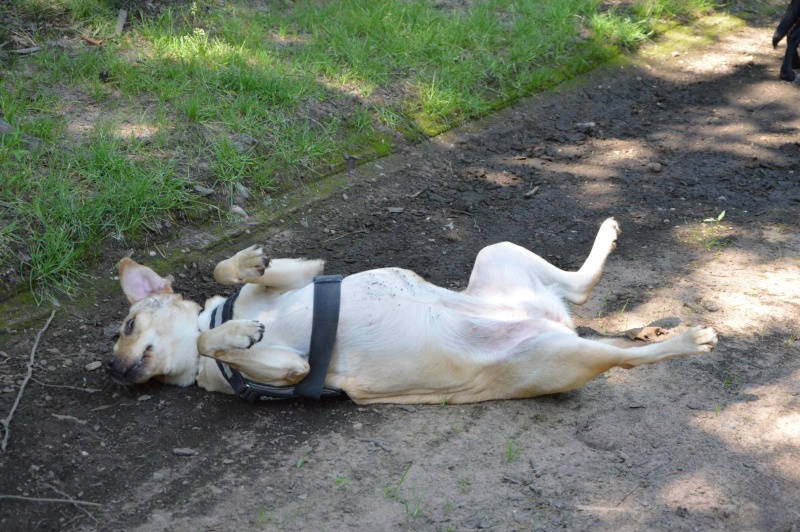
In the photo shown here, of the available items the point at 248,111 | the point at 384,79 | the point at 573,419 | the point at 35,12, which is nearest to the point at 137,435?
the point at 573,419

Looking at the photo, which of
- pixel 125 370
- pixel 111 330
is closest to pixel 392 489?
pixel 125 370

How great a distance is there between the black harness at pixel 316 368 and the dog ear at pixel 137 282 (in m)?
0.62

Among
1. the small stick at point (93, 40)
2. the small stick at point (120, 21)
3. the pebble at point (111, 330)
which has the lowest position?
the pebble at point (111, 330)

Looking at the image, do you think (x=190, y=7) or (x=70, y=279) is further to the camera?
(x=190, y=7)

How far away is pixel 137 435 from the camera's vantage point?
3.39 meters

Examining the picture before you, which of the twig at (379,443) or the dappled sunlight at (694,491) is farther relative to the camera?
the twig at (379,443)

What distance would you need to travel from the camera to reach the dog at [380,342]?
11.3 feet

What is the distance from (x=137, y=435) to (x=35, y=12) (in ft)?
13.9

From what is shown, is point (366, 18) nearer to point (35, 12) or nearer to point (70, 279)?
point (35, 12)

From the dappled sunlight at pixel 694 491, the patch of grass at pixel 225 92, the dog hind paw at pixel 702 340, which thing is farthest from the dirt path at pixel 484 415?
the patch of grass at pixel 225 92

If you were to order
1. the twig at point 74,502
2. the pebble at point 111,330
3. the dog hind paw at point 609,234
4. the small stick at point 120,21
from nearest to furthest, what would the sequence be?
the twig at point 74,502
the pebble at point 111,330
the dog hind paw at point 609,234
the small stick at point 120,21

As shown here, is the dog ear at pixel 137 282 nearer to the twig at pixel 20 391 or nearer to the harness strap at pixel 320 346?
the twig at pixel 20 391

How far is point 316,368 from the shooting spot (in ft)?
11.3

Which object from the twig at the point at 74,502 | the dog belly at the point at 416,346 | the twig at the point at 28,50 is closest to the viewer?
the twig at the point at 74,502
